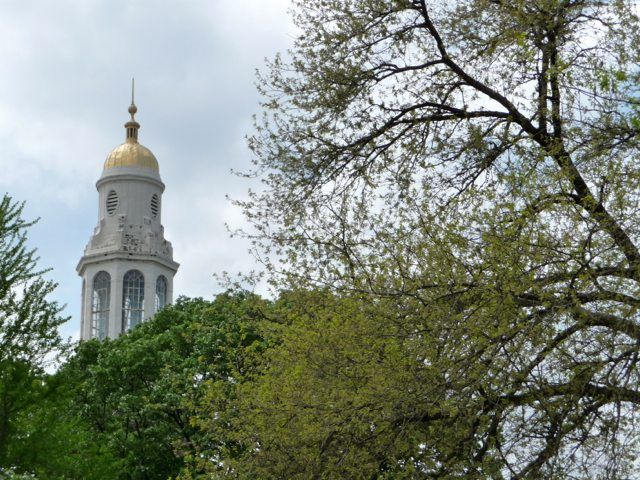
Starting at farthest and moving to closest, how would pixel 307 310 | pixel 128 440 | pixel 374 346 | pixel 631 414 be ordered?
pixel 128 440, pixel 307 310, pixel 374 346, pixel 631 414

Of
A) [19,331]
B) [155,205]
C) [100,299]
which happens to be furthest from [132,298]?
[19,331]

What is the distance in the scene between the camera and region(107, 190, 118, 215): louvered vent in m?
84.7

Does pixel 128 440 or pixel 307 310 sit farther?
pixel 128 440

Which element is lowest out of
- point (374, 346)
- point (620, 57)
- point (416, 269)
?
point (374, 346)

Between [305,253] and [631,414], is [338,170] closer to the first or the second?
[305,253]

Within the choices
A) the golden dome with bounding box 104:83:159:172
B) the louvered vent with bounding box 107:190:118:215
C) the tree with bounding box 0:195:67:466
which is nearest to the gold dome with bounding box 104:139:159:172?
the golden dome with bounding box 104:83:159:172

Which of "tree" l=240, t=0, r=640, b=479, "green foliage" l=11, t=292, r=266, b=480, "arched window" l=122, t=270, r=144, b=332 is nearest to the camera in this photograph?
"tree" l=240, t=0, r=640, b=479

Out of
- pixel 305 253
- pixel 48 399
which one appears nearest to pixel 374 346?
pixel 305 253

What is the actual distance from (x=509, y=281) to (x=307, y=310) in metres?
3.84

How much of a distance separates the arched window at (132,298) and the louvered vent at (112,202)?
449 centimetres

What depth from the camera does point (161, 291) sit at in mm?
83875

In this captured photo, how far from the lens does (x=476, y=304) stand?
14.8m

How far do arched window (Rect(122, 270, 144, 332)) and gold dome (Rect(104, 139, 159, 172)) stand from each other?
7707 millimetres

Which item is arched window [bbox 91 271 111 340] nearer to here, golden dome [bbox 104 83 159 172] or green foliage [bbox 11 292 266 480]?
golden dome [bbox 104 83 159 172]
